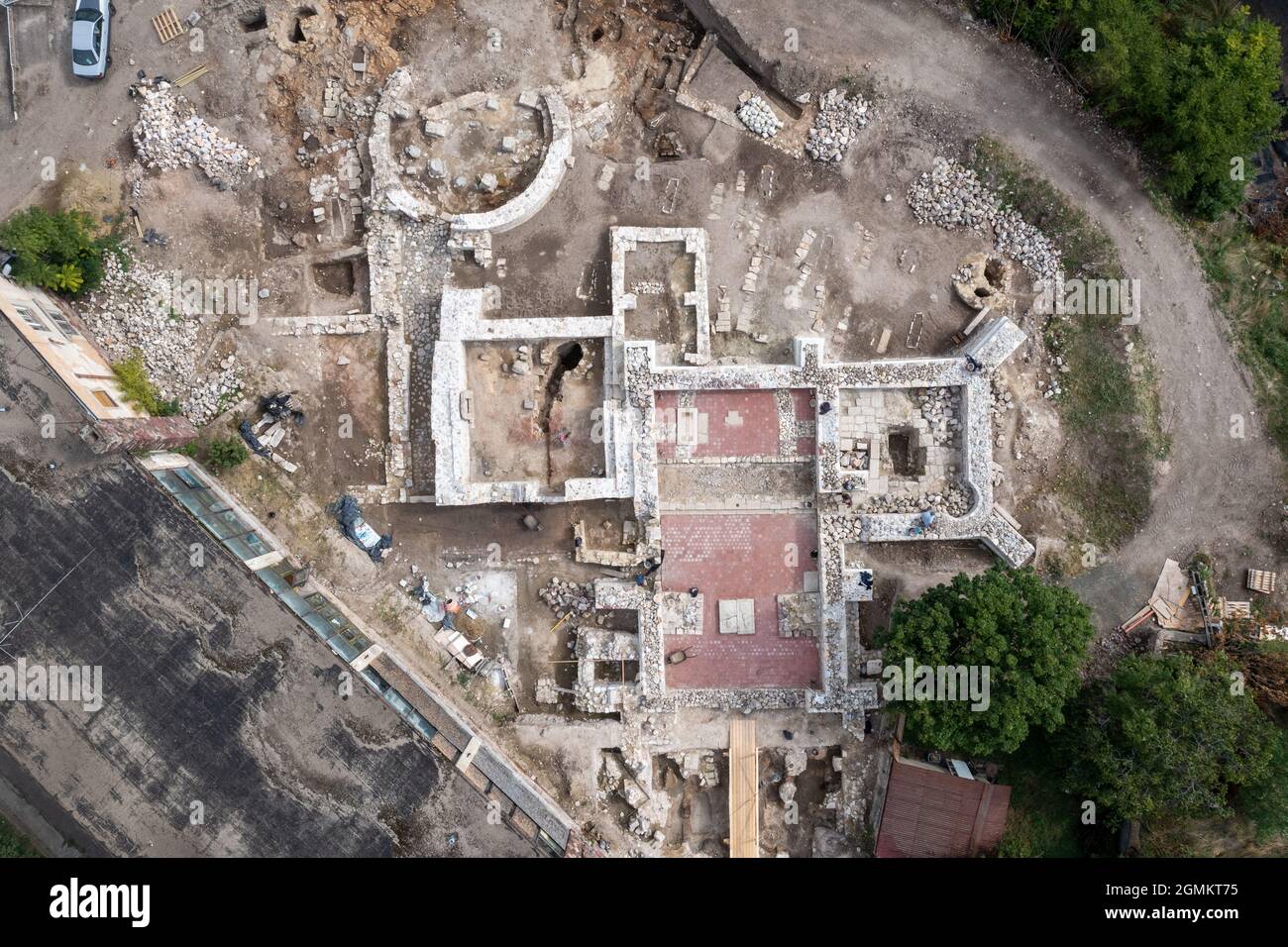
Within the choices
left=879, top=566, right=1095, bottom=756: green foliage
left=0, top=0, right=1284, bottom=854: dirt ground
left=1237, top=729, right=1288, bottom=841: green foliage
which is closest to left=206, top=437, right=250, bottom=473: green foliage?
left=0, top=0, right=1284, bottom=854: dirt ground

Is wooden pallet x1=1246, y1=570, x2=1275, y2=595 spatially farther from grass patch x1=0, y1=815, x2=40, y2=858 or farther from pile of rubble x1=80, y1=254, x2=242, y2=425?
grass patch x1=0, y1=815, x2=40, y2=858

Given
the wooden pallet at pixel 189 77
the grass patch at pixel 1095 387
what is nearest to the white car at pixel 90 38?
the wooden pallet at pixel 189 77

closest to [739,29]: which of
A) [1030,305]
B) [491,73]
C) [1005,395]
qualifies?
[491,73]

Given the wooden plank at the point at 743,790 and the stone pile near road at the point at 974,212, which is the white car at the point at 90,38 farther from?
the wooden plank at the point at 743,790

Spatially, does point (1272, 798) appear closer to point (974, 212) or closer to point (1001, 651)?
point (1001, 651)

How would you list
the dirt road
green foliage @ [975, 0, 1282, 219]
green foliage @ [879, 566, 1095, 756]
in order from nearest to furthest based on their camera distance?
green foliage @ [879, 566, 1095, 756], green foliage @ [975, 0, 1282, 219], the dirt road

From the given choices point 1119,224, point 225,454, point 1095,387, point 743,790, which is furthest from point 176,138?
point 1095,387
